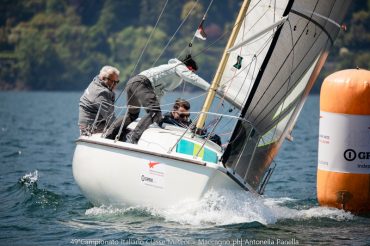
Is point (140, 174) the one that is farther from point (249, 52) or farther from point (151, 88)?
point (249, 52)

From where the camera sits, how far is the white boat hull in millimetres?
9914

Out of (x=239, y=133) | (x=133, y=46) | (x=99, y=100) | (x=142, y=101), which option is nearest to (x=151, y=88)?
(x=142, y=101)

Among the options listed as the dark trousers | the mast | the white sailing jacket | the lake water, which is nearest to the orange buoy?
the lake water

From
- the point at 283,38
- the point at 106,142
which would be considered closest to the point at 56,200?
the point at 106,142

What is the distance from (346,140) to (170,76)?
2.49 meters

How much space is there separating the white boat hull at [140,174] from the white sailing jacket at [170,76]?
0.88m

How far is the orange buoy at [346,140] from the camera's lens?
1080cm

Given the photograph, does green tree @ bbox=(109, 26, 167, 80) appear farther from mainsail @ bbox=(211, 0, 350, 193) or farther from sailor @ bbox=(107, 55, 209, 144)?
mainsail @ bbox=(211, 0, 350, 193)

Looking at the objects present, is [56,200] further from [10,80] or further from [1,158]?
[10,80]

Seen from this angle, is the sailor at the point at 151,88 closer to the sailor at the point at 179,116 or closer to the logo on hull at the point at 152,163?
the sailor at the point at 179,116

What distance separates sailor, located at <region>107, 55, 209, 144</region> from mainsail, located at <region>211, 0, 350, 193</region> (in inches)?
21.2

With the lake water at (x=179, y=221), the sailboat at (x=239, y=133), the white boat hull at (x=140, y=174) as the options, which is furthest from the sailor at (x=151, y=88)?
the lake water at (x=179, y=221)

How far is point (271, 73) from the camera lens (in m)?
10.2

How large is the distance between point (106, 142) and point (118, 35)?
8388 cm
